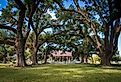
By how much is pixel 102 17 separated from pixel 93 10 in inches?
118

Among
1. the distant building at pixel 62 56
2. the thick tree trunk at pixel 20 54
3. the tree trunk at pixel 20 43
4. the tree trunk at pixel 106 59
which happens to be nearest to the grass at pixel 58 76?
the thick tree trunk at pixel 20 54

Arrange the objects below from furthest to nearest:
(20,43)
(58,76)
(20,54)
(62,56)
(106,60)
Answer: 1. (62,56)
2. (106,60)
3. (20,43)
4. (20,54)
5. (58,76)

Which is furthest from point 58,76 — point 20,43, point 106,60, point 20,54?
point 106,60

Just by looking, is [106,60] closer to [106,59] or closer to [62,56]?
[106,59]

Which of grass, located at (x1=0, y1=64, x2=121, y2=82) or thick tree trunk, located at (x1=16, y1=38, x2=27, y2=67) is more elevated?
thick tree trunk, located at (x1=16, y1=38, x2=27, y2=67)

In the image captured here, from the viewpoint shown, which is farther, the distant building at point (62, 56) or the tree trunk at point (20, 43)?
the distant building at point (62, 56)

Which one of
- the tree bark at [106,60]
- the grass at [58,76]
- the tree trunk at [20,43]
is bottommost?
the grass at [58,76]

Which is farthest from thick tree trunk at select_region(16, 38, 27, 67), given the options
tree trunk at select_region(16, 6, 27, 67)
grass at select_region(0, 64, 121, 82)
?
grass at select_region(0, 64, 121, 82)

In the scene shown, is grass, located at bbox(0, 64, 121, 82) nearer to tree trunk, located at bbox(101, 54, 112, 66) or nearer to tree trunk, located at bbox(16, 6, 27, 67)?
Result: tree trunk, located at bbox(16, 6, 27, 67)

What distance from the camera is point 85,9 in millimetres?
42594

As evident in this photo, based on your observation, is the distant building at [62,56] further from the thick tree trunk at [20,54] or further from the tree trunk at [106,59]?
the thick tree trunk at [20,54]

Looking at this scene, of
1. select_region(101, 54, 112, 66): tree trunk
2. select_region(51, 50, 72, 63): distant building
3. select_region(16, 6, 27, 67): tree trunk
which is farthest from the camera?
select_region(51, 50, 72, 63): distant building

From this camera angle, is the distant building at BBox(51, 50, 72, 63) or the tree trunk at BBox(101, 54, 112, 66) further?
the distant building at BBox(51, 50, 72, 63)

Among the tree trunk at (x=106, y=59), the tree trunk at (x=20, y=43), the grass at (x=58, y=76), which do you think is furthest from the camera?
the tree trunk at (x=106, y=59)
